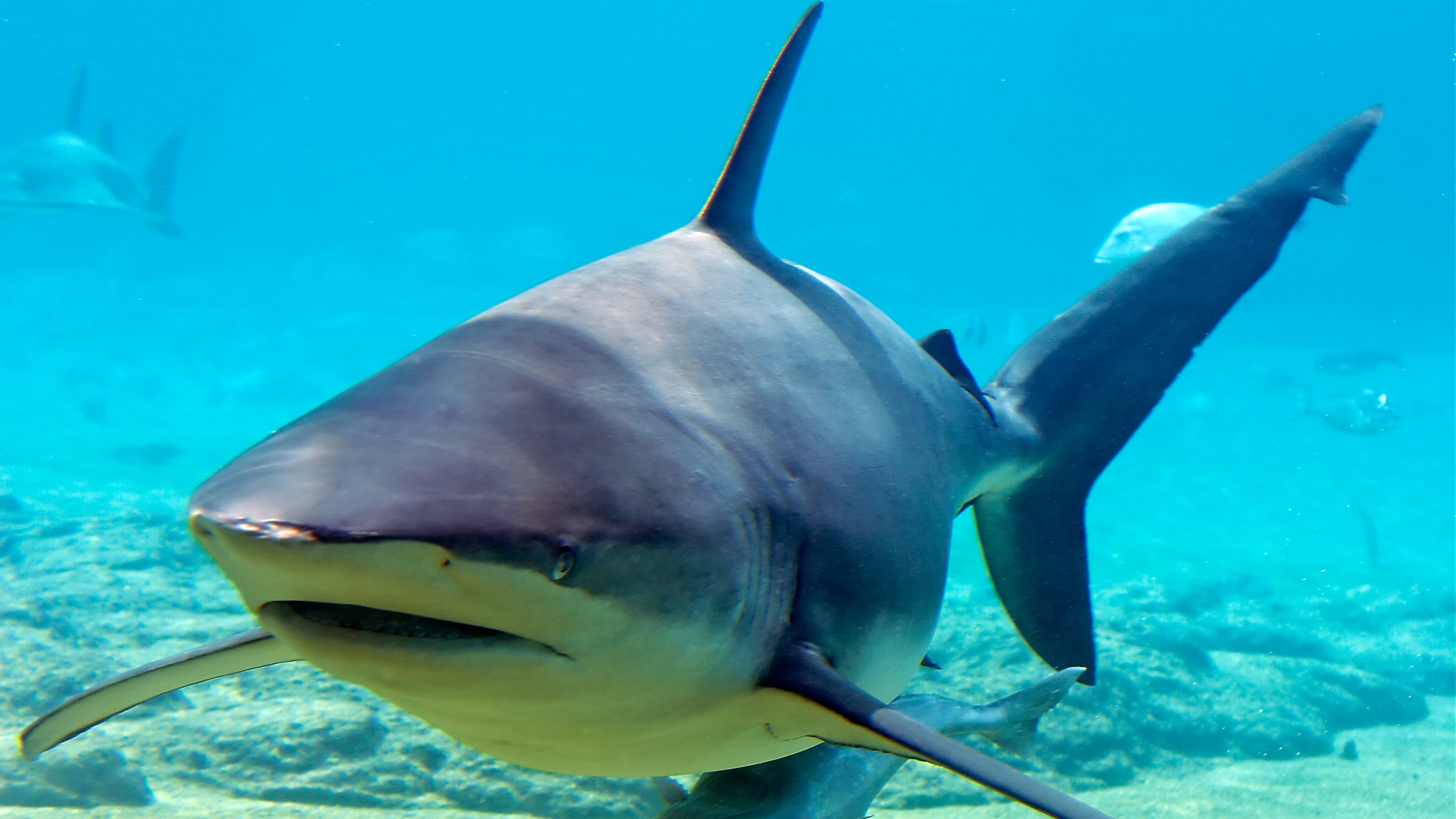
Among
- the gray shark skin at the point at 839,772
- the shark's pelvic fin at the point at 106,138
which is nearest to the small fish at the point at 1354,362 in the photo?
the gray shark skin at the point at 839,772

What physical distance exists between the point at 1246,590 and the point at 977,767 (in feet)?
60.2

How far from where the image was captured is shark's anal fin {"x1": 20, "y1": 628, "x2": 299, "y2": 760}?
1909 mm

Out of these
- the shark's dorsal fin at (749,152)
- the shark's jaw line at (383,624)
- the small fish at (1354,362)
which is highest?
the shark's dorsal fin at (749,152)

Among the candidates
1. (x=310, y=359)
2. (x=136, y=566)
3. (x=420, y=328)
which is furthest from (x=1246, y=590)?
(x=420, y=328)

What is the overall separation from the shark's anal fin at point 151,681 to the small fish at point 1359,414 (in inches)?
777

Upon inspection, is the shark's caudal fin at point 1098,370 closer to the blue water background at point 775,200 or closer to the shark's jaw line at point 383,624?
the shark's jaw line at point 383,624

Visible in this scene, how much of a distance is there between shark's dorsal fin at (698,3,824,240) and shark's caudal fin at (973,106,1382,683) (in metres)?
1.21

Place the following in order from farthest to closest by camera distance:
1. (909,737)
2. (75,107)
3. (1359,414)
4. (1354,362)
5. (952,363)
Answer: (75,107) → (1354,362) → (1359,414) → (952,363) → (909,737)

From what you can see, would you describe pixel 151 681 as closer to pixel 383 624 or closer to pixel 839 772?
pixel 383 624

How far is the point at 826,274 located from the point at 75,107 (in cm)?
2212

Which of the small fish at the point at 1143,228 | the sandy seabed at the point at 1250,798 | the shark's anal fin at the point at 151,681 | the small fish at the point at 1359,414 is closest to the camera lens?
the shark's anal fin at the point at 151,681

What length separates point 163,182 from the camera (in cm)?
2548

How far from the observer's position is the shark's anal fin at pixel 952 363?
2.93m

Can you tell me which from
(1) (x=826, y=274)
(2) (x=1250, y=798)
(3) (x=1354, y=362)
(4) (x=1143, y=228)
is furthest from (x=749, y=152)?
(1) (x=826, y=274)
